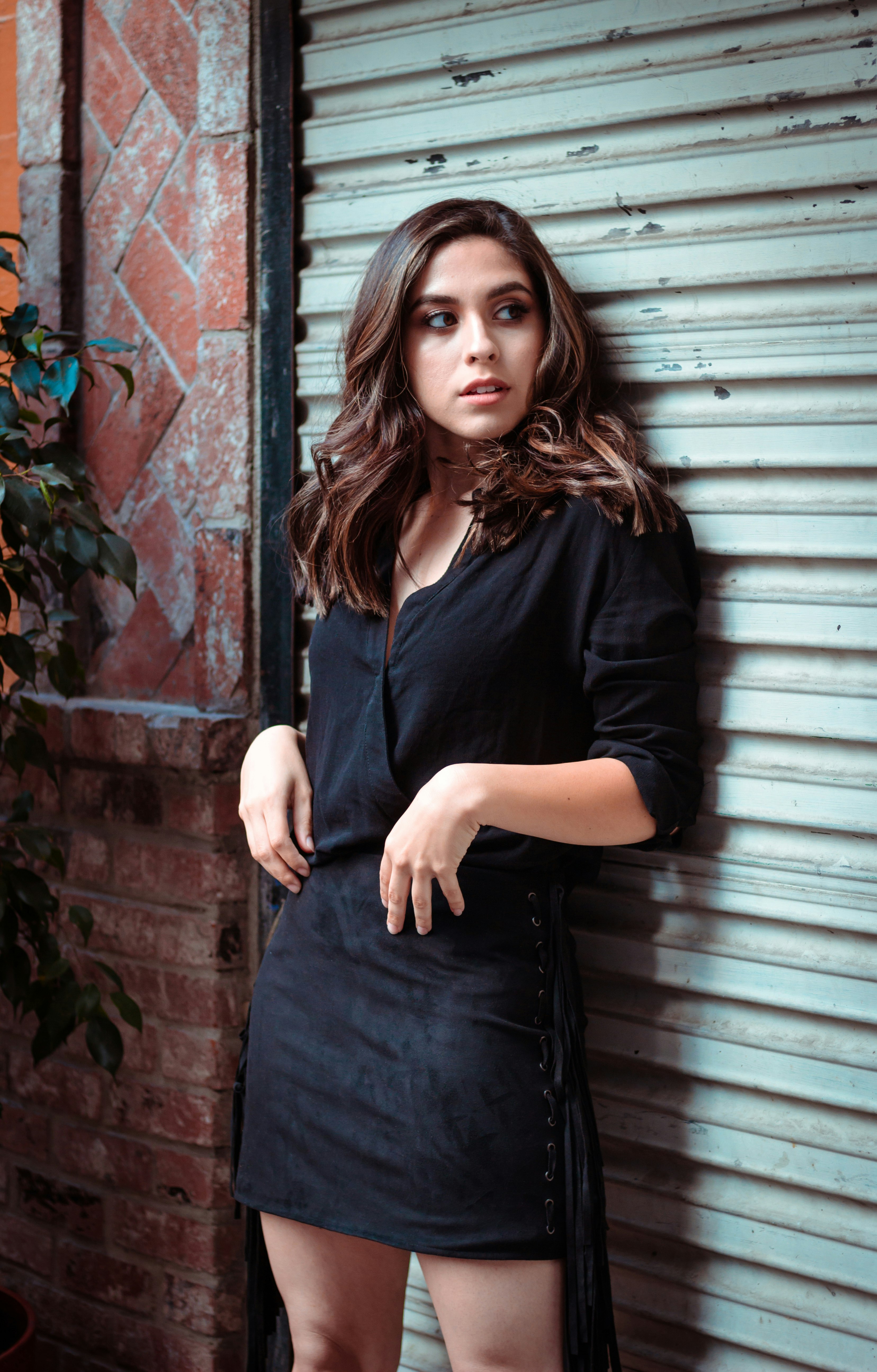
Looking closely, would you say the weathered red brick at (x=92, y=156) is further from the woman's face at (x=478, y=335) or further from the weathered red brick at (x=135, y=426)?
the woman's face at (x=478, y=335)

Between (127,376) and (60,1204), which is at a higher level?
(127,376)

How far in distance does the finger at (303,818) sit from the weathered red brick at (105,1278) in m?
1.08

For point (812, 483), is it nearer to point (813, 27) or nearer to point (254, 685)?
point (813, 27)

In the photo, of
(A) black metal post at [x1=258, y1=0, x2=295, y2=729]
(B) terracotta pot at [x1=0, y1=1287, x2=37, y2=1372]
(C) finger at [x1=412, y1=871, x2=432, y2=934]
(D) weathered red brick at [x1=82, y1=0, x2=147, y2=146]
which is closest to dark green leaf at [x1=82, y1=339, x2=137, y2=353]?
(A) black metal post at [x1=258, y1=0, x2=295, y2=729]

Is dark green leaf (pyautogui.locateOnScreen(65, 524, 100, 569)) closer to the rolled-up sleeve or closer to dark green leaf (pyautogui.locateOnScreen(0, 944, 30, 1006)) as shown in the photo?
dark green leaf (pyautogui.locateOnScreen(0, 944, 30, 1006))

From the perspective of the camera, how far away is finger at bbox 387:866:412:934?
4.58ft

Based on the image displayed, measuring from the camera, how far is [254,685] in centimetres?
209

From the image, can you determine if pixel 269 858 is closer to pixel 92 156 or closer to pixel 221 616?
pixel 221 616

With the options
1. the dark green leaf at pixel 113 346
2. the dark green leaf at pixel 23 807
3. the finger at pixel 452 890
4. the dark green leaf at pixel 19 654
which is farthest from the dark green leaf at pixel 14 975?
the dark green leaf at pixel 113 346

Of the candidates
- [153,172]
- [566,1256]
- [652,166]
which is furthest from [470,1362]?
[153,172]

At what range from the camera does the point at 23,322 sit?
6.17 ft

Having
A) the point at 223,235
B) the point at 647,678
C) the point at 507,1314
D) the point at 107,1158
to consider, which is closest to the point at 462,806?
the point at 647,678

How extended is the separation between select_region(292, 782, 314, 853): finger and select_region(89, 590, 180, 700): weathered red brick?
2.02 feet

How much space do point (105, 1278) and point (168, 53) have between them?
2.35 metres
